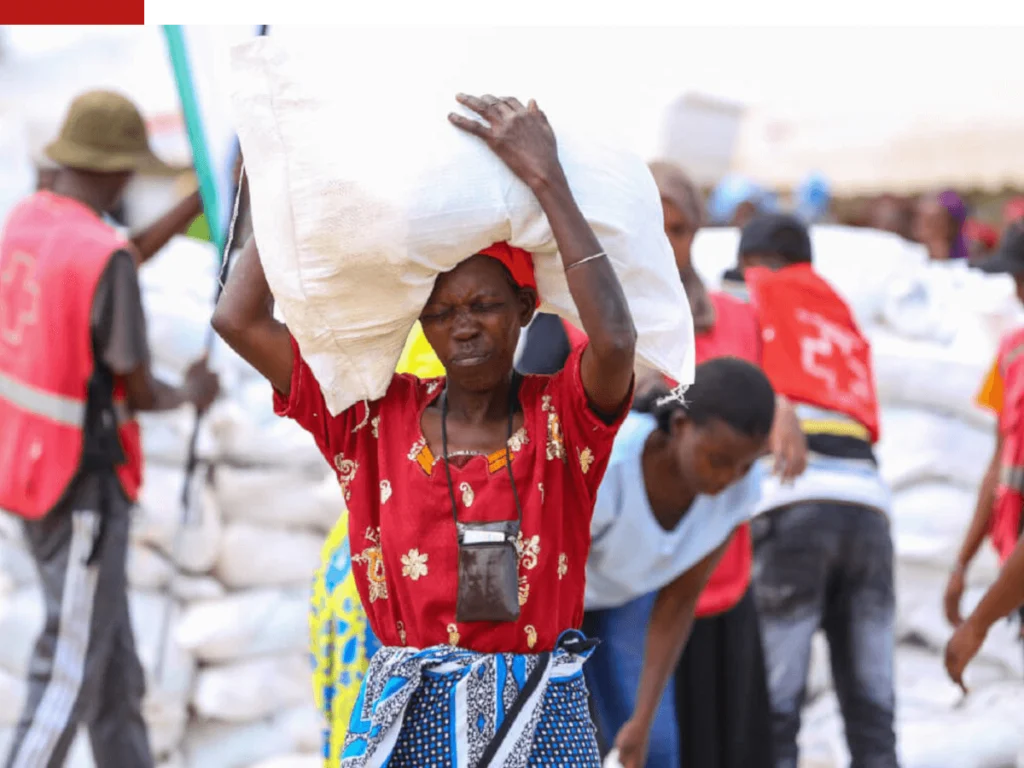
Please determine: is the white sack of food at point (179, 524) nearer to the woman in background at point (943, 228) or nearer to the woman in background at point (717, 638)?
the woman in background at point (717, 638)

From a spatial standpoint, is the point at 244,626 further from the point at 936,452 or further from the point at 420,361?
the point at 936,452

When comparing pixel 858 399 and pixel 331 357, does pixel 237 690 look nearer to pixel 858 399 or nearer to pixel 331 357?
pixel 858 399

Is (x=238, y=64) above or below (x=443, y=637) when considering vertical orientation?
above

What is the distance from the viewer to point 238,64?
6.34 feet

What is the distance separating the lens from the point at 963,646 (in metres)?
2.98

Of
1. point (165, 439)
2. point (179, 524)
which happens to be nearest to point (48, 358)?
point (179, 524)

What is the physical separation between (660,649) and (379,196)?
1.48 m

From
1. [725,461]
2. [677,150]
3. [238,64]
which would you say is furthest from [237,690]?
[677,150]

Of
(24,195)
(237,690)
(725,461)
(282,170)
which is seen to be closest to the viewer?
(282,170)

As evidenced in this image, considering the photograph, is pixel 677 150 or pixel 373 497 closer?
pixel 373 497

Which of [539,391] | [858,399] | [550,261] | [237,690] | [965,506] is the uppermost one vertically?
[550,261]

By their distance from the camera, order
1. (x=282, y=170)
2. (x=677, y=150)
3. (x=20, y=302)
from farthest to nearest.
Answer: (x=677, y=150) < (x=20, y=302) < (x=282, y=170)

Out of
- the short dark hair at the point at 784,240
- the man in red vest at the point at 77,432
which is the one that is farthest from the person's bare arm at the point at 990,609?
the man in red vest at the point at 77,432

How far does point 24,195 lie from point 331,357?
3.51 m
